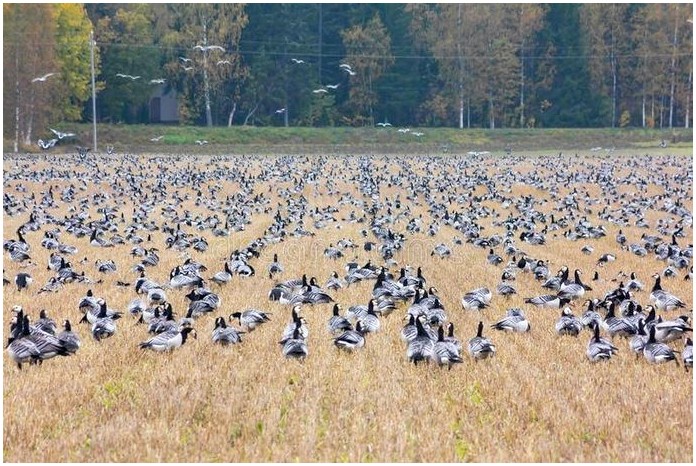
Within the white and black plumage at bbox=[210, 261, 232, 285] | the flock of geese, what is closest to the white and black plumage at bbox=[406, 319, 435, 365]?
the flock of geese

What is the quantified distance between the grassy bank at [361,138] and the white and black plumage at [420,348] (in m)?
61.3

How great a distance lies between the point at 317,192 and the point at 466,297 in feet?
87.1

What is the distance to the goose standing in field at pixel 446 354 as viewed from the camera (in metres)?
10.9

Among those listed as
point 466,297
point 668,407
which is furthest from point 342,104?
point 668,407

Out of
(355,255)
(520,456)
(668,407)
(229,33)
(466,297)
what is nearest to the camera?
(520,456)

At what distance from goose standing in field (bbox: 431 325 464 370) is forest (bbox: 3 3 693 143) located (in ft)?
246

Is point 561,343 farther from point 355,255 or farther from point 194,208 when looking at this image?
point 194,208

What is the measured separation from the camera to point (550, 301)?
15344mm

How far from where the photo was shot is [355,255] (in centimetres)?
2289

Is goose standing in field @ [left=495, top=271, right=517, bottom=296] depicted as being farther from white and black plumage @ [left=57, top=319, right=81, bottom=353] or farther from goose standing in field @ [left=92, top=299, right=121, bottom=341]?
white and black plumage @ [left=57, top=319, right=81, bottom=353]

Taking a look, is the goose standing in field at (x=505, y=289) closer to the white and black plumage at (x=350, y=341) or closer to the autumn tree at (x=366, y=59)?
the white and black plumage at (x=350, y=341)

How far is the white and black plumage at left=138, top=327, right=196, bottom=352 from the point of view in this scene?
11.8 metres

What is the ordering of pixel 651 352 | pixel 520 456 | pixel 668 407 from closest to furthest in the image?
1. pixel 520 456
2. pixel 668 407
3. pixel 651 352

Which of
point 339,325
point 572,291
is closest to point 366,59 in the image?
point 572,291
